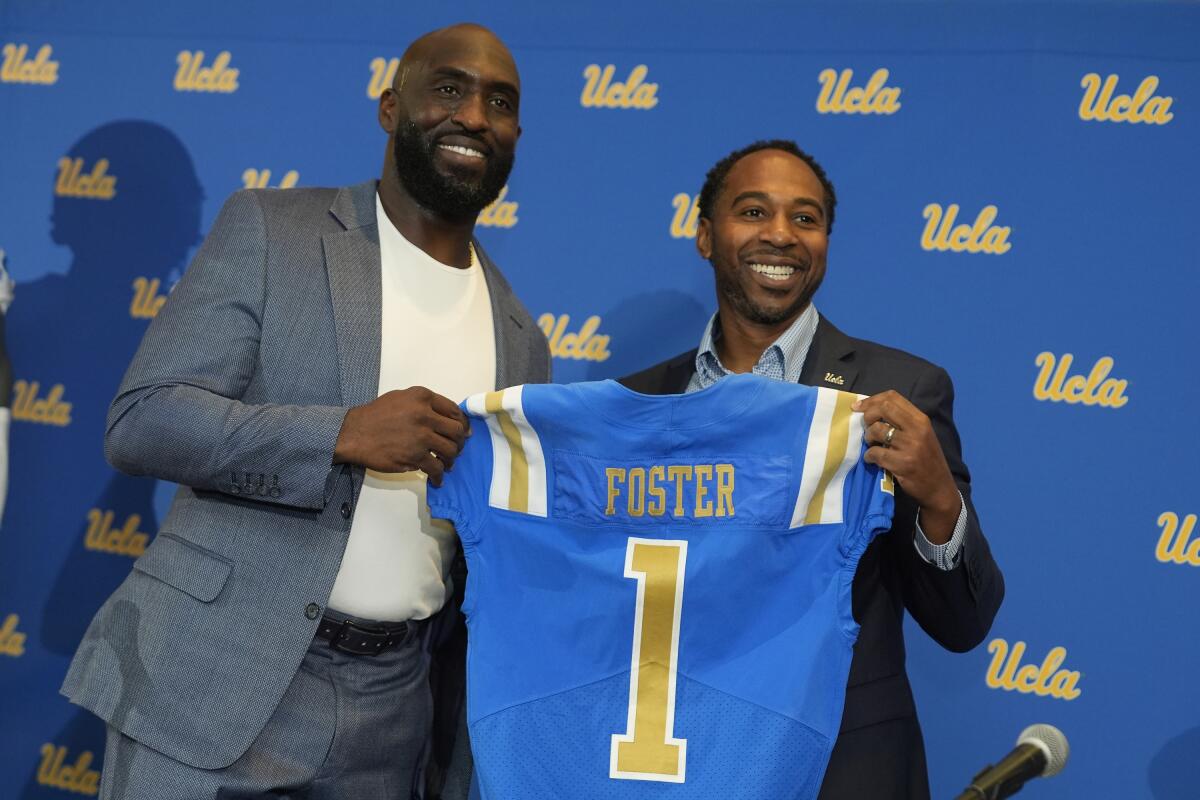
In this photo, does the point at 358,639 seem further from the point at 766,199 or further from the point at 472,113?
Answer: the point at 766,199

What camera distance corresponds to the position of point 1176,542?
3.03 m

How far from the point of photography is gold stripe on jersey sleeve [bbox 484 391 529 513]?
215 cm

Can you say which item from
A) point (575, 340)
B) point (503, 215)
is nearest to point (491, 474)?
point (575, 340)

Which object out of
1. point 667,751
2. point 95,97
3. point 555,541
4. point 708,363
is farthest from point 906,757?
point 95,97

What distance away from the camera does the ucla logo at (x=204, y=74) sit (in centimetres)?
369

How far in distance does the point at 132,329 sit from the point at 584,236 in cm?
137

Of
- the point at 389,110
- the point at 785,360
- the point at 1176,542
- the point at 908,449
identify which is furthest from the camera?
the point at 1176,542

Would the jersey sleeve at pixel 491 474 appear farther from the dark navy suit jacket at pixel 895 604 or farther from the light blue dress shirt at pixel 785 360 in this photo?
the dark navy suit jacket at pixel 895 604

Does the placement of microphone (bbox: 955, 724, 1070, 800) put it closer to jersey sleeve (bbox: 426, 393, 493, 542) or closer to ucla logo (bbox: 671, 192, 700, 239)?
jersey sleeve (bbox: 426, 393, 493, 542)

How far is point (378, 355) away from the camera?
228 centimetres

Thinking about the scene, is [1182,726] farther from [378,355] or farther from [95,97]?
[95,97]

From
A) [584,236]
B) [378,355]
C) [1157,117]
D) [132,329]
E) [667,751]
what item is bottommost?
[667,751]

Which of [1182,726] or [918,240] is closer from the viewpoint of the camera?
[1182,726]

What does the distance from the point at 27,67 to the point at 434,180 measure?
2.06 m
